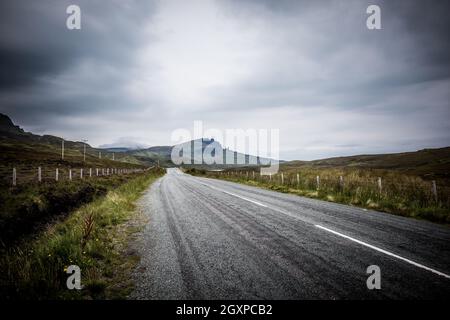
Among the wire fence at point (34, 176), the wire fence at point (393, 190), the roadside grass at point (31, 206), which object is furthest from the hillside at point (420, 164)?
the roadside grass at point (31, 206)

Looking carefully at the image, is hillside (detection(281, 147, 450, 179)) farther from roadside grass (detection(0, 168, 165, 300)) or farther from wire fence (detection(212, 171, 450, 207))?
roadside grass (detection(0, 168, 165, 300))

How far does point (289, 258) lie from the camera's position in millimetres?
4562

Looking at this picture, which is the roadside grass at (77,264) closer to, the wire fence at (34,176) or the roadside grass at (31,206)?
the roadside grass at (31,206)

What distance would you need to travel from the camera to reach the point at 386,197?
501 inches

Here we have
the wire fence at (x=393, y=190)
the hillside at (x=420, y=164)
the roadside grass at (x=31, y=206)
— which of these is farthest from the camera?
the hillside at (x=420, y=164)

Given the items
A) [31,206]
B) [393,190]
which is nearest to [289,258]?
[393,190]

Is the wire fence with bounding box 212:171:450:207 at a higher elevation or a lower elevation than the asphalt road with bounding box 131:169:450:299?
higher

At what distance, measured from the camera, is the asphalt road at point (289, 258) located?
341 centimetres

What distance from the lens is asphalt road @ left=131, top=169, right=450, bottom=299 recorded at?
134 inches

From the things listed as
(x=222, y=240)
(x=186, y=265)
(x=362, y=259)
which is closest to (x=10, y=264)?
(x=186, y=265)

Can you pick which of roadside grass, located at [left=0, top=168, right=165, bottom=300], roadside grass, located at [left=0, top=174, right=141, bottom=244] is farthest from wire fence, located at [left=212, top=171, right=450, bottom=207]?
roadside grass, located at [left=0, top=174, right=141, bottom=244]
